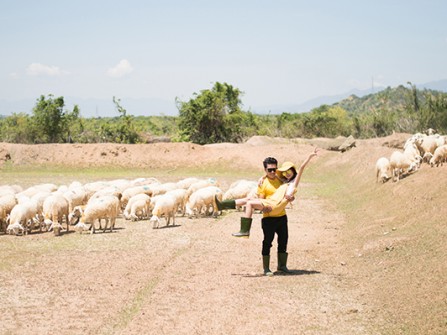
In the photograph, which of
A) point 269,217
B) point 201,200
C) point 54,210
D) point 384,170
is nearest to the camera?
point 269,217

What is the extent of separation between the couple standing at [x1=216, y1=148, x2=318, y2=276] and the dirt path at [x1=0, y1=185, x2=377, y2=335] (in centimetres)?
96

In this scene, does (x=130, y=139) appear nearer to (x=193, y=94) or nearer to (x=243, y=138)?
(x=193, y=94)

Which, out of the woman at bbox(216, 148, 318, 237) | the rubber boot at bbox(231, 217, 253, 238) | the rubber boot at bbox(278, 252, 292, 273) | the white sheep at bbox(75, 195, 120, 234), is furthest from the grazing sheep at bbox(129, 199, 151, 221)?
the rubber boot at bbox(231, 217, 253, 238)

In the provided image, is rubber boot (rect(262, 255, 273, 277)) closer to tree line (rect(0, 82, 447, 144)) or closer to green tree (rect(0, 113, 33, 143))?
tree line (rect(0, 82, 447, 144))

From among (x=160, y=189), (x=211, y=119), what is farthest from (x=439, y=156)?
(x=211, y=119)

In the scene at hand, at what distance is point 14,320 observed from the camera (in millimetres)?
8555

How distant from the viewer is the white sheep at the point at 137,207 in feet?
59.8

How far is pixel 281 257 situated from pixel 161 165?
2954 centimetres

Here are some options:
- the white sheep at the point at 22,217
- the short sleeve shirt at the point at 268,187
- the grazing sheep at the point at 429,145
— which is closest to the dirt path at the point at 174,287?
the white sheep at the point at 22,217

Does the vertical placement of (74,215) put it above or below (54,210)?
below

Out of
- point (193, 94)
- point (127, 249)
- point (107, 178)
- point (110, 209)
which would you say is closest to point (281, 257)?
point (127, 249)

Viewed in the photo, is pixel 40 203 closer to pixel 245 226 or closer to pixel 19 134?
pixel 245 226

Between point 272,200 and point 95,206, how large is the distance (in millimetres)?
7433

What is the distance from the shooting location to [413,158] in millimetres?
20781
